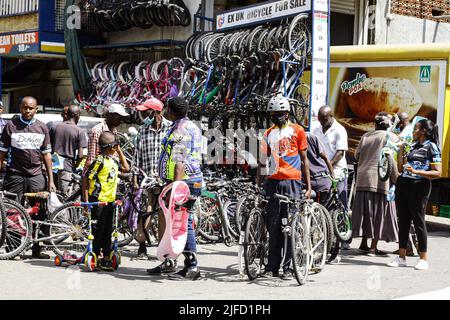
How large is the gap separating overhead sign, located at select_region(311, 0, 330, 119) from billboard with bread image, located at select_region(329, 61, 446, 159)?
6.15 feet

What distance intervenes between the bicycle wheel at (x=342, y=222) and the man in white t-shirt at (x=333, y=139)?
0.48 m

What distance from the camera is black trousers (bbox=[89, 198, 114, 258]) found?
363 inches

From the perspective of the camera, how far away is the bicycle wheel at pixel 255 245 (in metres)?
8.93

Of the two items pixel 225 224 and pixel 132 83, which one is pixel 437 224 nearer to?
pixel 225 224

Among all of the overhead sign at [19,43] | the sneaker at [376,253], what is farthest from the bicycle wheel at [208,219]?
the overhead sign at [19,43]

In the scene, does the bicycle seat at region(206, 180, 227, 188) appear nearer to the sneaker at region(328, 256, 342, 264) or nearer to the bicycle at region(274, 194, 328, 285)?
the sneaker at region(328, 256, 342, 264)

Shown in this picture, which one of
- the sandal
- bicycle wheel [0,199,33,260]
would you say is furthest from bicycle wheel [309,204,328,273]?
bicycle wheel [0,199,33,260]

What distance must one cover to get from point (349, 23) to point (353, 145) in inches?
314

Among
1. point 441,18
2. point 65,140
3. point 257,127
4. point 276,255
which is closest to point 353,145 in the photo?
point 257,127

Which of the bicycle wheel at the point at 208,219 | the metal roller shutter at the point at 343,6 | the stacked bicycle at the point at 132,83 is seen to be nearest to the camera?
the bicycle wheel at the point at 208,219

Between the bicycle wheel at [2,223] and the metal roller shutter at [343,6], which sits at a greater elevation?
the metal roller shutter at [343,6]

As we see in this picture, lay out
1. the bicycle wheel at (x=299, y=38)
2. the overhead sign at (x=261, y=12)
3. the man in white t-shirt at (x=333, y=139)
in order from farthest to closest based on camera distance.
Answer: the overhead sign at (x=261, y=12)
the bicycle wheel at (x=299, y=38)
the man in white t-shirt at (x=333, y=139)

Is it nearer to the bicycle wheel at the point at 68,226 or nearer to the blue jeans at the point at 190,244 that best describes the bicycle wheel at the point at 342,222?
the blue jeans at the point at 190,244
